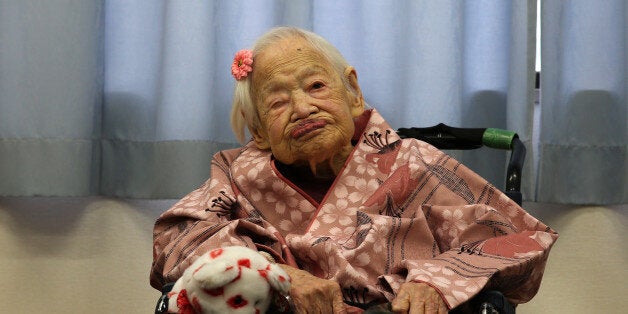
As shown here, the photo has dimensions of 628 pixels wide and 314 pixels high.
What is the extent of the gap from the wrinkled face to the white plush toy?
1.46 feet

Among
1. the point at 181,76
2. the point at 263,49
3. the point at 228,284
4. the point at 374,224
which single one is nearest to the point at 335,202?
the point at 374,224

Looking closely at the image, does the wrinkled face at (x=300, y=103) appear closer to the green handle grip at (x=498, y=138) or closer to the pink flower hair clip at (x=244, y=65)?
the pink flower hair clip at (x=244, y=65)

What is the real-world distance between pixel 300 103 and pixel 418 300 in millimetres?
496

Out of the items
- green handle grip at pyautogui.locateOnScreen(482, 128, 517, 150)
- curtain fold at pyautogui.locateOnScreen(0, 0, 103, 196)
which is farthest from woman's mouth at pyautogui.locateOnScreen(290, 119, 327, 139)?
curtain fold at pyautogui.locateOnScreen(0, 0, 103, 196)

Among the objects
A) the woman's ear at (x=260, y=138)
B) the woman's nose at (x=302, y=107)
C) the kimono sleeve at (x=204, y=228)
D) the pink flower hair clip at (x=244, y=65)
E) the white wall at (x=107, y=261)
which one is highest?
the pink flower hair clip at (x=244, y=65)

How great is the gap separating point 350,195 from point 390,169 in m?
0.10

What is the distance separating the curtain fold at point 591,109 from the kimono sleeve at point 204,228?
2.67 ft

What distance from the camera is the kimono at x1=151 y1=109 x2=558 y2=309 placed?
1.54m

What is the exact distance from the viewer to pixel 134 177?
218 cm

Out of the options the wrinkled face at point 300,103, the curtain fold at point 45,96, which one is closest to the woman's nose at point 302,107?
the wrinkled face at point 300,103

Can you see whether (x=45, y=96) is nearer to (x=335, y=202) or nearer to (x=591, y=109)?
(x=335, y=202)

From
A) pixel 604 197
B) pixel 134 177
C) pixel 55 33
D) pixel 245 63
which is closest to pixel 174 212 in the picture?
pixel 245 63

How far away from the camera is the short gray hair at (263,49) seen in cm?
179

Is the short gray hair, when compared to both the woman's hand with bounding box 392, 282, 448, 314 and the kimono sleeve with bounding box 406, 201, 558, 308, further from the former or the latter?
the woman's hand with bounding box 392, 282, 448, 314
